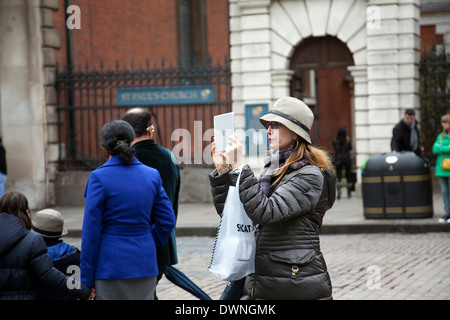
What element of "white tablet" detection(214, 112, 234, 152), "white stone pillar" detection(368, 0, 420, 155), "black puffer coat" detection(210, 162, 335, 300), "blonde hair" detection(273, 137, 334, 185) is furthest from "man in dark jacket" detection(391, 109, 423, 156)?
"white tablet" detection(214, 112, 234, 152)

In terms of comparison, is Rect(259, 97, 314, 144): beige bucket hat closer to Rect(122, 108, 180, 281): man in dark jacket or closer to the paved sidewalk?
Rect(122, 108, 180, 281): man in dark jacket

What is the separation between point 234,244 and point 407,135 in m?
9.74

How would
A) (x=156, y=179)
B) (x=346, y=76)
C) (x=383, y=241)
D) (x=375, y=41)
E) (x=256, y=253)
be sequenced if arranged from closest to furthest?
(x=256, y=253), (x=156, y=179), (x=383, y=241), (x=375, y=41), (x=346, y=76)

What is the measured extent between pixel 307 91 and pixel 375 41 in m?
15.8

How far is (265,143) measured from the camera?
13.0ft

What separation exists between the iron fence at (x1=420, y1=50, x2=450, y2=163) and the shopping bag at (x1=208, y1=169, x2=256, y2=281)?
12.9 m

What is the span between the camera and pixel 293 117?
3.67 m

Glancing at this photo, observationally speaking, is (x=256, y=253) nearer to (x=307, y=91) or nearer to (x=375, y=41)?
(x=375, y=41)

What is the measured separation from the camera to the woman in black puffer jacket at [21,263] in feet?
13.4

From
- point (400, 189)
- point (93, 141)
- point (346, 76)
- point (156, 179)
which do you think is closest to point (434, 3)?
point (346, 76)

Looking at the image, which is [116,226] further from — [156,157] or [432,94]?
[432,94]

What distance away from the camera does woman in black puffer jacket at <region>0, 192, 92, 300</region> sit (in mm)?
4078

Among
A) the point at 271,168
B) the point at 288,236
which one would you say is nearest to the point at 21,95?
the point at 271,168

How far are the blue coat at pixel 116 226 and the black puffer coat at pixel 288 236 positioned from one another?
0.81 meters
